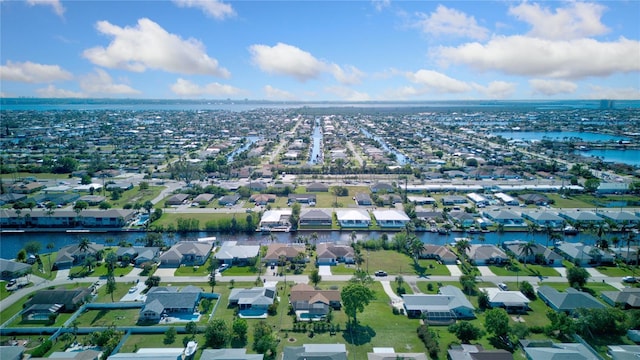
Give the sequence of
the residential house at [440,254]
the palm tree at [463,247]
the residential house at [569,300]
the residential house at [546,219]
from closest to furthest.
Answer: the residential house at [569,300], the residential house at [440,254], the palm tree at [463,247], the residential house at [546,219]

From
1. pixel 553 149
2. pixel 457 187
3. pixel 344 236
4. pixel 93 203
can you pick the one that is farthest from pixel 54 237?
pixel 553 149

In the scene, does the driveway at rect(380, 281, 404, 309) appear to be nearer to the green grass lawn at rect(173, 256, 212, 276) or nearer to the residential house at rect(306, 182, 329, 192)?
the green grass lawn at rect(173, 256, 212, 276)

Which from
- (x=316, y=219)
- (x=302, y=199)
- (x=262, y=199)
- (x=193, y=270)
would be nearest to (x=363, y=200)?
(x=302, y=199)

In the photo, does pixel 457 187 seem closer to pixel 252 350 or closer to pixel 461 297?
pixel 461 297

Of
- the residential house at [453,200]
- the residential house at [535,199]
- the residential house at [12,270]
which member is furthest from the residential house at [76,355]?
the residential house at [535,199]

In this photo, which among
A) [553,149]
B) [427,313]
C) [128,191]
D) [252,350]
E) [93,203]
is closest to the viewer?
[252,350]

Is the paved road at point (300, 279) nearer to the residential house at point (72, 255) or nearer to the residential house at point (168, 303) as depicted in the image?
the residential house at point (72, 255)
